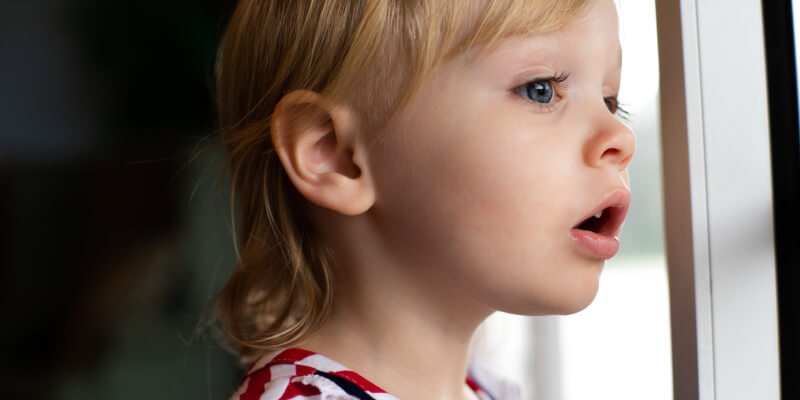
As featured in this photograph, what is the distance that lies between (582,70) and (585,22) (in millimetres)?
42

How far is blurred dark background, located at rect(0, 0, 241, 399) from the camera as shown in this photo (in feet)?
4.15

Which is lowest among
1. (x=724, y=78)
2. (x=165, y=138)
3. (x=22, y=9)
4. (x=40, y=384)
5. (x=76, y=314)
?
(x=40, y=384)

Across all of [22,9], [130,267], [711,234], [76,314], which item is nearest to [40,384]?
[76,314]

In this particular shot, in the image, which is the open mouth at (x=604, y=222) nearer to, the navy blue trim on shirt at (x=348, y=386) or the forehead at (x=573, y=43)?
the forehead at (x=573, y=43)

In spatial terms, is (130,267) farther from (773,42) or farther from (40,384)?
(773,42)

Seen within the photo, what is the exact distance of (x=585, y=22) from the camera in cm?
71

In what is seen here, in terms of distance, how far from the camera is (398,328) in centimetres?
79

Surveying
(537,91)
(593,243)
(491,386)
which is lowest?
(491,386)

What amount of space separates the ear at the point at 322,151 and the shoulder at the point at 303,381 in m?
0.15

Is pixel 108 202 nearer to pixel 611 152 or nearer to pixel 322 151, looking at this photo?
pixel 322 151

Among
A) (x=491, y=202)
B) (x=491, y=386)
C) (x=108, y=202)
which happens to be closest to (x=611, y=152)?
(x=491, y=202)

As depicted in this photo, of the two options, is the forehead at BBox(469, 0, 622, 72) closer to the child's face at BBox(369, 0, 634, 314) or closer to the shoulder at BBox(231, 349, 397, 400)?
the child's face at BBox(369, 0, 634, 314)

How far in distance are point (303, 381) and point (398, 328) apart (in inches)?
4.1

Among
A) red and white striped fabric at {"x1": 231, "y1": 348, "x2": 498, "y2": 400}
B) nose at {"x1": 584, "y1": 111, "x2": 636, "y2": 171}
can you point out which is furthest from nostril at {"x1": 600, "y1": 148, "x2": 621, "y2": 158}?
red and white striped fabric at {"x1": 231, "y1": 348, "x2": 498, "y2": 400}
